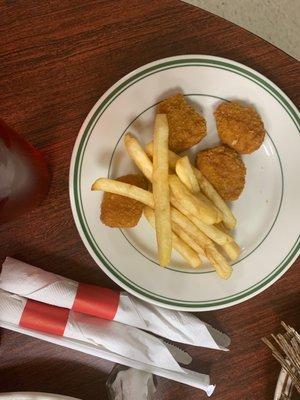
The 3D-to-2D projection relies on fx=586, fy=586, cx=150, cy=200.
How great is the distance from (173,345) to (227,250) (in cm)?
21

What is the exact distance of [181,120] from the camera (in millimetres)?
956

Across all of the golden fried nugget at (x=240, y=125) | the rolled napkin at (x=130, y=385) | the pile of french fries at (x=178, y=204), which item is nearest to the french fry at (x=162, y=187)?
the pile of french fries at (x=178, y=204)

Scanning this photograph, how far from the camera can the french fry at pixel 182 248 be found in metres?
0.98

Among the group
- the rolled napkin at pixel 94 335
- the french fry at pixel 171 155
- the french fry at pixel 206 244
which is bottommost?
the rolled napkin at pixel 94 335

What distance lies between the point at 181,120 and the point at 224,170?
110mm

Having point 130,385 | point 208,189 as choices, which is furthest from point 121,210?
point 130,385

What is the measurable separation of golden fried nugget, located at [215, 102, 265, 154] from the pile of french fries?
0.08 meters

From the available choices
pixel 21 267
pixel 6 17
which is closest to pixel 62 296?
pixel 21 267

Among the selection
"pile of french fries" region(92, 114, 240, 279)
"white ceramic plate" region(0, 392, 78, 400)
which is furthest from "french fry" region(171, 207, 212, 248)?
"white ceramic plate" region(0, 392, 78, 400)

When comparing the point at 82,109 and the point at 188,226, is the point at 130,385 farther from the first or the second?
the point at 82,109

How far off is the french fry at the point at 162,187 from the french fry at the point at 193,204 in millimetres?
17

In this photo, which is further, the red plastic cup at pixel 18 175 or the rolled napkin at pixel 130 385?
the rolled napkin at pixel 130 385

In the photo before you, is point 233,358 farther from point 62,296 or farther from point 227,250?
point 62,296

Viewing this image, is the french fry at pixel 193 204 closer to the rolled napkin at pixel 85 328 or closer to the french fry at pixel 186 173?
the french fry at pixel 186 173
